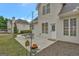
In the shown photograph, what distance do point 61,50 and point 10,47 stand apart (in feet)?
9.99

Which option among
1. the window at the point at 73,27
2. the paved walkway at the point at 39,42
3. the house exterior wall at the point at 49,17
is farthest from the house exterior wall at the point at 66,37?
the paved walkway at the point at 39,42

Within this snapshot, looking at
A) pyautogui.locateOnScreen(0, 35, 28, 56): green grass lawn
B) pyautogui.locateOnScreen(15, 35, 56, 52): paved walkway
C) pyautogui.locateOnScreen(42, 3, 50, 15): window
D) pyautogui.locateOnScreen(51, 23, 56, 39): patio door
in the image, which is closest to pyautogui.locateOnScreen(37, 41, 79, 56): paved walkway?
pyautogui.locateOnScreen(15, 35, 56, 52): paved walkway

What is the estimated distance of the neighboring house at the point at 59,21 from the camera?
15.2m

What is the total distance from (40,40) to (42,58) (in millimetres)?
2920

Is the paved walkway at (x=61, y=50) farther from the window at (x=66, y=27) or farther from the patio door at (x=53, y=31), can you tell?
the window at (x=66, y=27)

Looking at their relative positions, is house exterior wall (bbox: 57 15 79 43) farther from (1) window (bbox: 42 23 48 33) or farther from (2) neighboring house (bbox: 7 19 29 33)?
(2) neighboring house (bbox: 7 19 29 33)

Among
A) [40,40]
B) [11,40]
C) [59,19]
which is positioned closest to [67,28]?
[59,19]

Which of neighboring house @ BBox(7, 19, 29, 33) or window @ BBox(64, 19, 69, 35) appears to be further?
window @ BBox(64, 19, 69, 35)

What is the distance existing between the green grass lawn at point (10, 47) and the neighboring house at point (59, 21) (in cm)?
168

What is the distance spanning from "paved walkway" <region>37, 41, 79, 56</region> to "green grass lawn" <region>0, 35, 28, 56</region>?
124 cm

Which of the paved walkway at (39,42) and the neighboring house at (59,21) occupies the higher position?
the neighboring house at (59,21)

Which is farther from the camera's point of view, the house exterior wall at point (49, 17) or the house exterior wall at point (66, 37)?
the house exterior wall at point (66, 37)

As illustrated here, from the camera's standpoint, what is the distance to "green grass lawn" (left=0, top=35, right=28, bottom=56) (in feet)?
43.6

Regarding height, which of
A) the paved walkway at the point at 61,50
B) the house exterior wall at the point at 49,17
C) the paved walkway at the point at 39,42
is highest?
the house exterior wall at the point at 49,17
